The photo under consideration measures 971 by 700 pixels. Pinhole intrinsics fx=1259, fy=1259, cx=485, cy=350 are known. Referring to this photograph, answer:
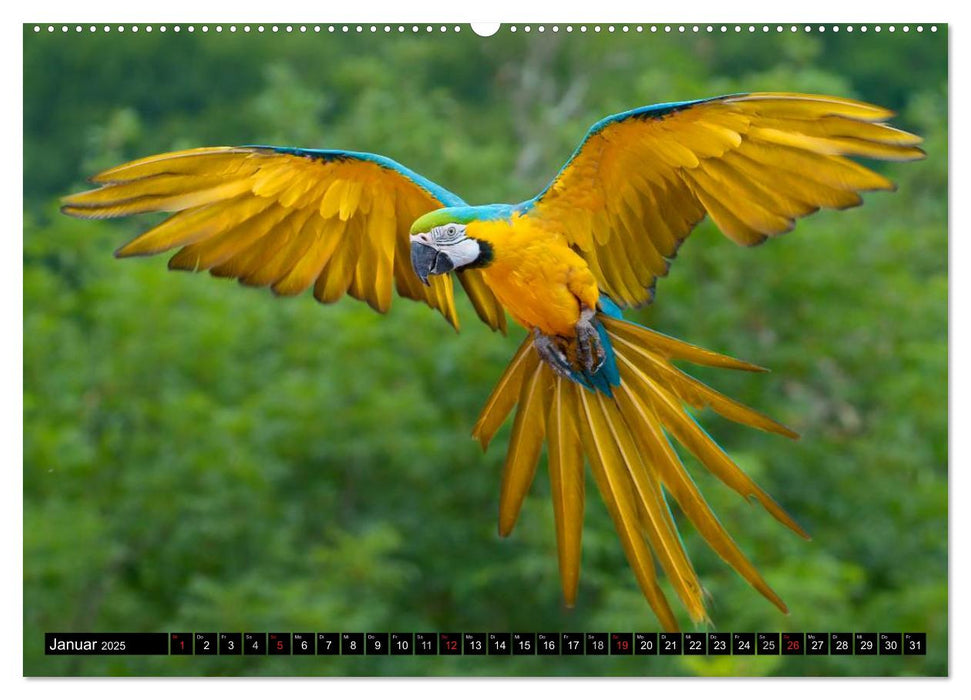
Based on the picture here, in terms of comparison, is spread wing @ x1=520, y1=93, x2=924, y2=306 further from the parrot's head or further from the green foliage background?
the green foliage background

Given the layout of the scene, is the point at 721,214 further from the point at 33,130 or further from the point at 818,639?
the point at 33,130

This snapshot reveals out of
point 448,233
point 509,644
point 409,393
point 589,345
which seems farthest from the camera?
point 409,393

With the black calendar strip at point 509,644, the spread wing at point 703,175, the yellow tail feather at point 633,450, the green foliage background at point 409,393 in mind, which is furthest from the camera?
the green foliage background at point 409,393

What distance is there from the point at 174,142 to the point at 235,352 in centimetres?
94

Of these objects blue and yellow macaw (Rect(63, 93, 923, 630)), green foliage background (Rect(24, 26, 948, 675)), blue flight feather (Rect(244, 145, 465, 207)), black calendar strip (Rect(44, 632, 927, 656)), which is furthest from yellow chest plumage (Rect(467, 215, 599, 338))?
green foliage background (Rect(24, 26, 948, 675))

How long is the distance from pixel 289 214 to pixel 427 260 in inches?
12.0

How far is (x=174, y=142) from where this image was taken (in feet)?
10.7

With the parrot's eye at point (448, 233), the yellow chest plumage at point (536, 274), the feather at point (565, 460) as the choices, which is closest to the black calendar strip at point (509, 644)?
the feather at point (565, 460)

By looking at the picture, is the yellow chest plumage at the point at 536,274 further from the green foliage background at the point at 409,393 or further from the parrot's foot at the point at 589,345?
the green foliage background at the point at 409,393

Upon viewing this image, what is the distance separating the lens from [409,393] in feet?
12.0

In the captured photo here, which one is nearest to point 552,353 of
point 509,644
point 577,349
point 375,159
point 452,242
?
point 577,349

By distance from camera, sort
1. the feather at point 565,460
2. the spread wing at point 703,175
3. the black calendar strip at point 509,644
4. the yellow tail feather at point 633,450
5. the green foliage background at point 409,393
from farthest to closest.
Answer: the green foliage background at point 409,393
the black calendar strip at point 509,644
the feather at point 565,460
the yellow tail feather at point 633,450
the spread wing at point 703,175

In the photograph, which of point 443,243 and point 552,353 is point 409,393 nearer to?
point 552,353

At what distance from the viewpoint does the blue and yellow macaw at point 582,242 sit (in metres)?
1.62
